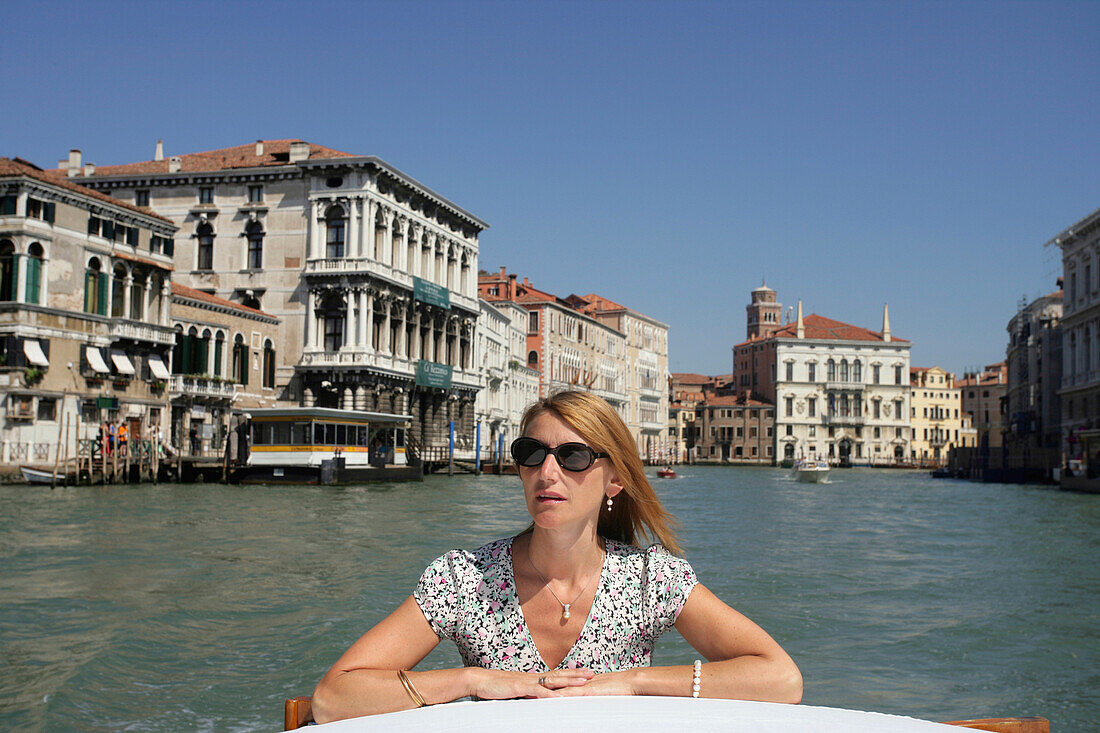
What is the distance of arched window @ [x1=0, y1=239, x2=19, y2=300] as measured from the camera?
21.7 m

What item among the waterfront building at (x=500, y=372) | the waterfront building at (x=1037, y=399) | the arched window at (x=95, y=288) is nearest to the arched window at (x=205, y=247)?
the arched window at (x=95, y=288)

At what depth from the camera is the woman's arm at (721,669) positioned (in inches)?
79.0

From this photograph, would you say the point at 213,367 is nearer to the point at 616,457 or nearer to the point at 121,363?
the point at 121,363

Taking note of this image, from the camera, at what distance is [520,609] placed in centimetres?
232

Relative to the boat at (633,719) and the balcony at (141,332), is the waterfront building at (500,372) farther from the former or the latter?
the boat at (633,719)

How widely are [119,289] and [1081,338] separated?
3157 centimetres

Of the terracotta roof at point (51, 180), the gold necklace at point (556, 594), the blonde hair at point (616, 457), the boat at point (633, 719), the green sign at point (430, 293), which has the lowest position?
the boat at point (633, 719)

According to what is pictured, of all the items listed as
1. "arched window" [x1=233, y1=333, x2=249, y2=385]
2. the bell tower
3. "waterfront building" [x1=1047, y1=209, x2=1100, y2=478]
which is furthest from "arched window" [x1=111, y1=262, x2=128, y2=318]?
the bell tower

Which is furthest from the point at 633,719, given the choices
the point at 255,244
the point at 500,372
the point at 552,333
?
the point at 552,333

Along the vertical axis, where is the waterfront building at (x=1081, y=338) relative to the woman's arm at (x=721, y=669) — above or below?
above

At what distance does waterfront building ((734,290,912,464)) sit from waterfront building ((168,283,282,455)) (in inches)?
2068

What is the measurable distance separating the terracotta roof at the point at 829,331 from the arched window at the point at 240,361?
5488cm

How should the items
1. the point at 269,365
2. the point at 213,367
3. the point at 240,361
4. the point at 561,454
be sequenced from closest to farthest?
the point at 561,454, the point at 213,367, the point at 240,361, the point at 269,365

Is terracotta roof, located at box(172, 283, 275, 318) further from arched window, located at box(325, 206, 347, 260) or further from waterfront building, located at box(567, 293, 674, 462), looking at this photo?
waterfront building, located at box(567, 293, 674, 462)
